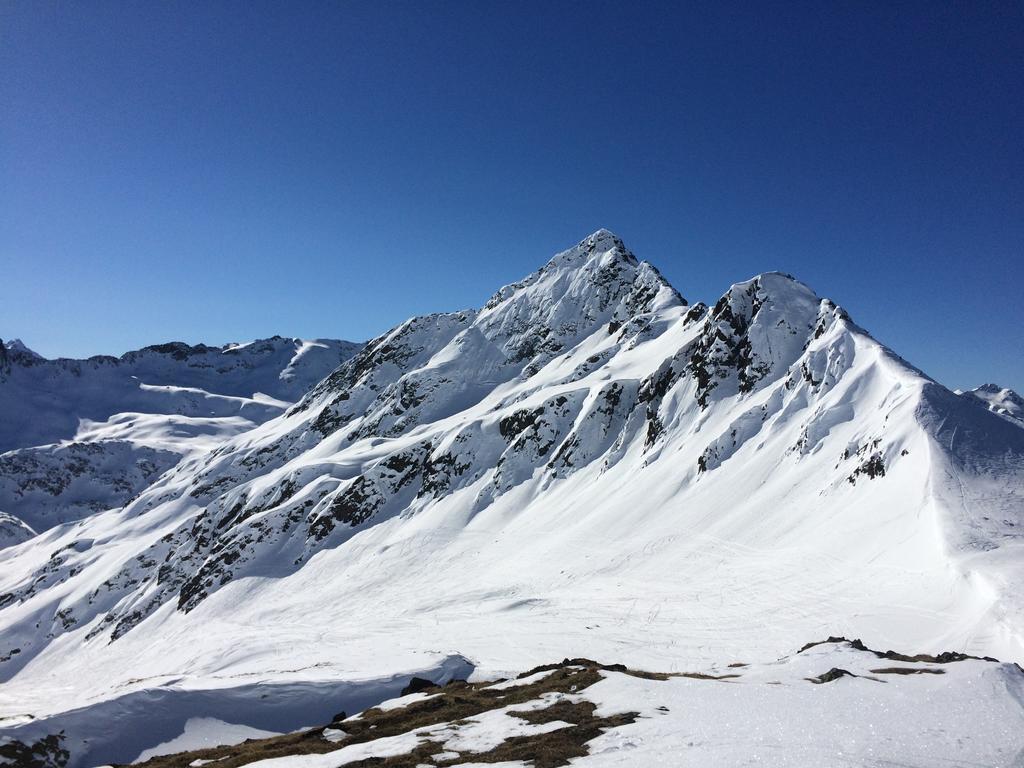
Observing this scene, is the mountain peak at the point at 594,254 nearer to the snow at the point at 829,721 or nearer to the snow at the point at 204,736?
the snow at the point at 204,736

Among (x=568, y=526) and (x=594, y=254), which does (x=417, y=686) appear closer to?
(x=568, y=526)

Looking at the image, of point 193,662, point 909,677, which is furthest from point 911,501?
point 193,662

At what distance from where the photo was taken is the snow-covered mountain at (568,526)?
102 ft

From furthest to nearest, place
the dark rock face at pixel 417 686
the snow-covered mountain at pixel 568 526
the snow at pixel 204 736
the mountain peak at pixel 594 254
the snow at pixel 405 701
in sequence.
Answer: the mountain peak at pixel 594 254, the snow-covered mountain at pixel 568 526, the snow at pixel 204 736, the dark rock face at pixel 417 686, the snow at pixel 405 701

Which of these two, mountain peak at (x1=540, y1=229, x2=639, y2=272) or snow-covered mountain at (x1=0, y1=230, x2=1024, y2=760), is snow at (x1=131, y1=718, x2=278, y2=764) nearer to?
snow-covered mountain at (x1=0, y1=230, x2=1024, y2=760)

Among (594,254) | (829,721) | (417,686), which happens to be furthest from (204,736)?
(594,254)

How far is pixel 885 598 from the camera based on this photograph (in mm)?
30656

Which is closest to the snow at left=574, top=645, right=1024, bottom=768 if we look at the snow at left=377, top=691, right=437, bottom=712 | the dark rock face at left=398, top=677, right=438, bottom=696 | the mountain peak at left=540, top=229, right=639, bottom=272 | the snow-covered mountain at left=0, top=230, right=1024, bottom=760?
the snow at left=377, top=691, right=437, bottom=712

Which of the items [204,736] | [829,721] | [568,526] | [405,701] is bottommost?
[204,736]

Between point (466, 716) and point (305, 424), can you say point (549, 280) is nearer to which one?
point (305, 424)

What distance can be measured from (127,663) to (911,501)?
89.2 meters

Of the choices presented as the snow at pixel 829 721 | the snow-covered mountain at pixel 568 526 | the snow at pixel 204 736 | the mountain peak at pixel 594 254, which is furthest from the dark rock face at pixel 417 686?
the mountain peak at pixel 594 254

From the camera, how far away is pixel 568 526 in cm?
6494

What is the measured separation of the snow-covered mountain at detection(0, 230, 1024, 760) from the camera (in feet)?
102
